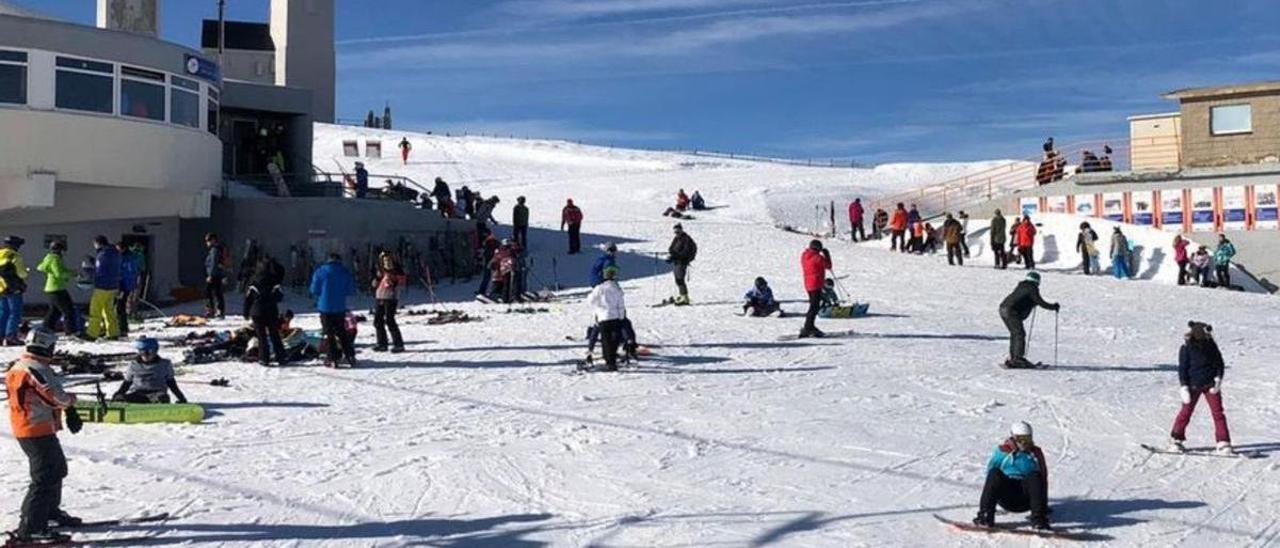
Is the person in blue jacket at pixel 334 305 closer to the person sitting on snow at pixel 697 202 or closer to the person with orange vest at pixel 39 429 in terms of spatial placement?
the person with orange vest at pixel 39 429

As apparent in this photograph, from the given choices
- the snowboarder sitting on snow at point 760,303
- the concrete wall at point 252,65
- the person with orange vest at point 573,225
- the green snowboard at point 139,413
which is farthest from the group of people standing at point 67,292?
the concrete wall at point 252,65

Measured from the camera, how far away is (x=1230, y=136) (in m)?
33.6

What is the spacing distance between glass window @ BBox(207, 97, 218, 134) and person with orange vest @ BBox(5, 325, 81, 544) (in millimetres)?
20289

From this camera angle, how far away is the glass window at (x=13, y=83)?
877 inches

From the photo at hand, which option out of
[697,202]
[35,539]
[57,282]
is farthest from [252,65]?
[35,539]

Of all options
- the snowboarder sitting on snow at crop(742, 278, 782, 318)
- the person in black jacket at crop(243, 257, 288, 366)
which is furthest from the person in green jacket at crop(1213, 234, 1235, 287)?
the person in black jacket at crop(243, 257, 288, 366)

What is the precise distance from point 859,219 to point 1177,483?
25.3 m

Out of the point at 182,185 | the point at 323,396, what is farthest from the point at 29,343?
the point at 182,185

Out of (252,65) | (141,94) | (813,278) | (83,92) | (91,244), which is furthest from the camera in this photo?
(252,65)

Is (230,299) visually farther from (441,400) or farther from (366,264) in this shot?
(441,400)

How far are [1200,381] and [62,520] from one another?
9094 millimetres

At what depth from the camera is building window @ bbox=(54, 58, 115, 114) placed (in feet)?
74.8

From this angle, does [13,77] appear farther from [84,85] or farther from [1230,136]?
[1230,136]

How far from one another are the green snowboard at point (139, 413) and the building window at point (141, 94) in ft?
46.3
